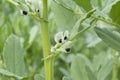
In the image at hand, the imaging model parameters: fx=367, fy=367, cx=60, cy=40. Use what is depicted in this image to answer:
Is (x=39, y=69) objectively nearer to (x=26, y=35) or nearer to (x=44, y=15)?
(x=26, y=35)

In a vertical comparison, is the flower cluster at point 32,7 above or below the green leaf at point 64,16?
above

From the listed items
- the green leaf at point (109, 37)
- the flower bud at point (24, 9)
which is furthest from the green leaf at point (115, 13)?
the flower bud at point (24, 9)

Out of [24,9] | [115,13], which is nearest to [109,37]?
[115,13]

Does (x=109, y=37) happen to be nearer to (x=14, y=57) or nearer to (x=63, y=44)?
(x=63, y=44)

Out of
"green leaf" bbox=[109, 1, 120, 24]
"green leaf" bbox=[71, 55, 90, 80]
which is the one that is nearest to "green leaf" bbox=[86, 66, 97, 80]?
"green leaf" bbox=[71, 55, 90, 80]

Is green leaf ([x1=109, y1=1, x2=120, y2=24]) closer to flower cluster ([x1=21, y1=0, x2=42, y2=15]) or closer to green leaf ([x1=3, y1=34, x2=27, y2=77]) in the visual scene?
flower cluster ([x1=21, y1=0, x2=42, y2=15])

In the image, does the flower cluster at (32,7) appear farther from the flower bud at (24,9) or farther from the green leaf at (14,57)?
the green leaf at (14,57)
